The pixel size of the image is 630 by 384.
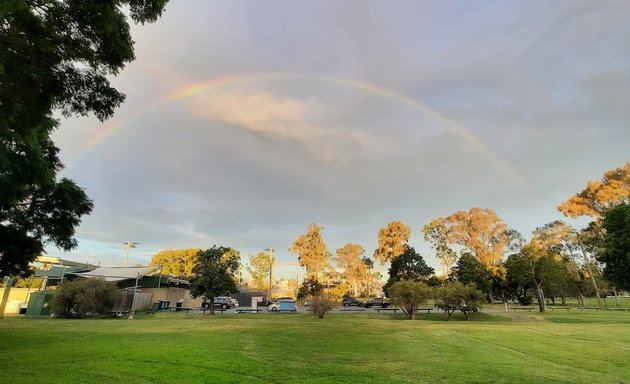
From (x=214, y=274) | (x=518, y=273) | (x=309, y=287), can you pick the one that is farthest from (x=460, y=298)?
(x=309, y=287)

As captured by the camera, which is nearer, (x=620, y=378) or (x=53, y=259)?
(x=620, y=378)

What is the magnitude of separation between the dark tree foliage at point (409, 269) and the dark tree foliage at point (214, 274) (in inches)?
633

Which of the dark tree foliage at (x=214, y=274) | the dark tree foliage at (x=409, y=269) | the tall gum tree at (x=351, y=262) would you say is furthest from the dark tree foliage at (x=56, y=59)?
the tall gum tree at (x=351, y=262)

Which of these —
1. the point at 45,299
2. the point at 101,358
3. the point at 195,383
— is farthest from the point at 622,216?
the point at 45,299

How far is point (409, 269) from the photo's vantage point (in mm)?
38281

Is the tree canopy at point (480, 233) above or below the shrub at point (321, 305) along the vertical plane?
above

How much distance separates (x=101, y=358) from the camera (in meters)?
9.48

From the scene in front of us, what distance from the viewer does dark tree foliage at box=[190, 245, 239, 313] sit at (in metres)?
30.5

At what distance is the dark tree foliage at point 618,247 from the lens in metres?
20.8

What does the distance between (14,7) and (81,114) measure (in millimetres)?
3362

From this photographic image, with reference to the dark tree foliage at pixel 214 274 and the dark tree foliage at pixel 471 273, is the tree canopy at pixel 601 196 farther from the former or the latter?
the dark tree foliage at pixel 214 274

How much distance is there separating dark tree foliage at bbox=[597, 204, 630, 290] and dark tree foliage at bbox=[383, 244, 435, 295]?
16971mm

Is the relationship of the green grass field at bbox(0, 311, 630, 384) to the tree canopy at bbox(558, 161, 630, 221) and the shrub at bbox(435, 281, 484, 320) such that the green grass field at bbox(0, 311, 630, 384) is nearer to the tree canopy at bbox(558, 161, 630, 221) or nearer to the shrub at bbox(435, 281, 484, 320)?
the shrub at bbox(435, 281, 484, 320)

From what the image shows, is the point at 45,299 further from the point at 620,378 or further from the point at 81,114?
the point at 620,378
